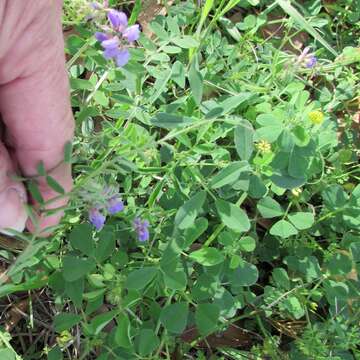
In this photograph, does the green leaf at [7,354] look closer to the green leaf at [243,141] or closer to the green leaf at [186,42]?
the green leaf at [243,141]

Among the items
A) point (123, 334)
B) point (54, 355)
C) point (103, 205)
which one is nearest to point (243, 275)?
point (123, 334)

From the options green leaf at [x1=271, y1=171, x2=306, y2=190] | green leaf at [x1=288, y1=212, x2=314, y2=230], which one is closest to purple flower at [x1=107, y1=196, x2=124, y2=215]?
green leaf at [x1=271, y1=171, x2=306, y2=190]

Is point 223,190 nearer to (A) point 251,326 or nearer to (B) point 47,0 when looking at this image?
(A) point 251,326

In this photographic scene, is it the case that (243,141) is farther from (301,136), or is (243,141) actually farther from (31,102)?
(31,102)

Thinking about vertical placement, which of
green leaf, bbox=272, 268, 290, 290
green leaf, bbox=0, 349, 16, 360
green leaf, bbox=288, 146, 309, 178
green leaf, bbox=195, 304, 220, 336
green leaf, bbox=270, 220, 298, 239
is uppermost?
green leaf, bbox=288, 146, 309, 178

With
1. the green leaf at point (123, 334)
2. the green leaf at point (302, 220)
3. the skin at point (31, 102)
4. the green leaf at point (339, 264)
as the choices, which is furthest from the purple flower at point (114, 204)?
the green leaf at point (339, 264)

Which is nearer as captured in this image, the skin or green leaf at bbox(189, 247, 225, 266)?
the skin

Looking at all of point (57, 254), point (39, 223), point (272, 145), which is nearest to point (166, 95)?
point (272, 145)

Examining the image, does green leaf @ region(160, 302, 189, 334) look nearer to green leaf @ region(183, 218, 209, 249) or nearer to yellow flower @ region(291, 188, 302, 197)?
green leaf @ region(183, 218, 209, 249)
